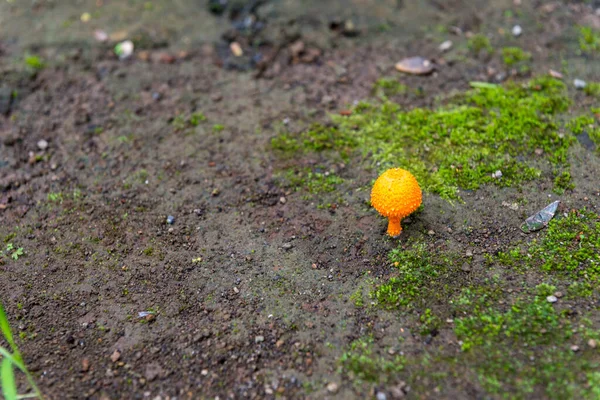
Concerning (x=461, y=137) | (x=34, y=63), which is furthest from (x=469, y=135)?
(x=34, y=63)

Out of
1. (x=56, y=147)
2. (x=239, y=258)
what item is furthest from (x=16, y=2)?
(x=239, y=258)

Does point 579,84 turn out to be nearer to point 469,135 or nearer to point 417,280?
point 469,135

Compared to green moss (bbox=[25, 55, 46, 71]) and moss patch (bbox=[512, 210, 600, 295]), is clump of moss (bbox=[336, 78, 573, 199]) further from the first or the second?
green moss (bbox=[25, 55, 46, 71])

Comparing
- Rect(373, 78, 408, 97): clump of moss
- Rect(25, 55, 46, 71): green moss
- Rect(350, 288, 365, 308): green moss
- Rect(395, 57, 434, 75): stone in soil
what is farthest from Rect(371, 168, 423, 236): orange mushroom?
Rect(25, 55, 46, 71): green moss

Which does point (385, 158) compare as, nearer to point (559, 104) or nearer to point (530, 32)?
point (559, 104)

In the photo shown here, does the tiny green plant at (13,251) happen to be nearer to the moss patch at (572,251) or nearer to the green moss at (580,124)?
the moss patch at (572,251)

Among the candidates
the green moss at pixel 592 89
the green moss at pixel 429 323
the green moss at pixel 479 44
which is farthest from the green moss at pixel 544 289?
the green moss at pixel 479 44
